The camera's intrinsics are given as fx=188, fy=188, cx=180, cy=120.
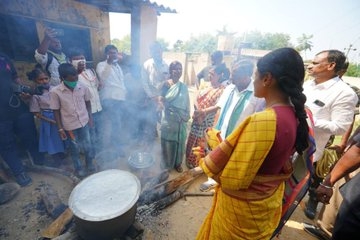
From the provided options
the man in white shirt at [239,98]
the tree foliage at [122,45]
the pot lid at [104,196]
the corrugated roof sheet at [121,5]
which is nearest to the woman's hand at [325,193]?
the man in white shirt at [239,98]

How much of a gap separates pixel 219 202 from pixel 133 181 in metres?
1.15

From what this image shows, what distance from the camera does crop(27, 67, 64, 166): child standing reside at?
3.64 meters

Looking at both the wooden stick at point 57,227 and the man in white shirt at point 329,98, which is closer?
Result: the wooden stick at point 57,227

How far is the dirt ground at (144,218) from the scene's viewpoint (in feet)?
8.87

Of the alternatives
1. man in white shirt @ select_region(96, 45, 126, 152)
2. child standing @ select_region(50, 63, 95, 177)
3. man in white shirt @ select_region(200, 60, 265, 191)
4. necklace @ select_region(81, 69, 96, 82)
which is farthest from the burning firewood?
necklace @ select_region(81, 69, 96, 82)

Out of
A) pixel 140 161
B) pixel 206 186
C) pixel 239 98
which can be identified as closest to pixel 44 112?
pixel 140 161

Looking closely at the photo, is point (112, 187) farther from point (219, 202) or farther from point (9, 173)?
point (9, 173)

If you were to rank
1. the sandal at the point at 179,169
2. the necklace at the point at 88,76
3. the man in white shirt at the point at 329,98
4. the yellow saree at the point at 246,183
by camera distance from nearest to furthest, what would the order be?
the yellow saree at the point at 246,183, the man in white shirt at the point at 329,98, the necklace at the point at 88,76, the sandal at the point at 179,169

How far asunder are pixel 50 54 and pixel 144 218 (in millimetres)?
3684

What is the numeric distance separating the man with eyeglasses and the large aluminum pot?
2.74 m

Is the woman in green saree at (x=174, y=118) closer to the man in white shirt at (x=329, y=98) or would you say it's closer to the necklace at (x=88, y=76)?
the necklace at (x=88, y=76)

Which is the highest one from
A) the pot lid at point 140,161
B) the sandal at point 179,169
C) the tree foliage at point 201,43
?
the tree foliage at point 201,43

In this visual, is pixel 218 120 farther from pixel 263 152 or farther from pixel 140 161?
pixel 263 152

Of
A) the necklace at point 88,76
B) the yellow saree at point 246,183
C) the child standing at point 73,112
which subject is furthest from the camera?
the necklace at point 88,76
